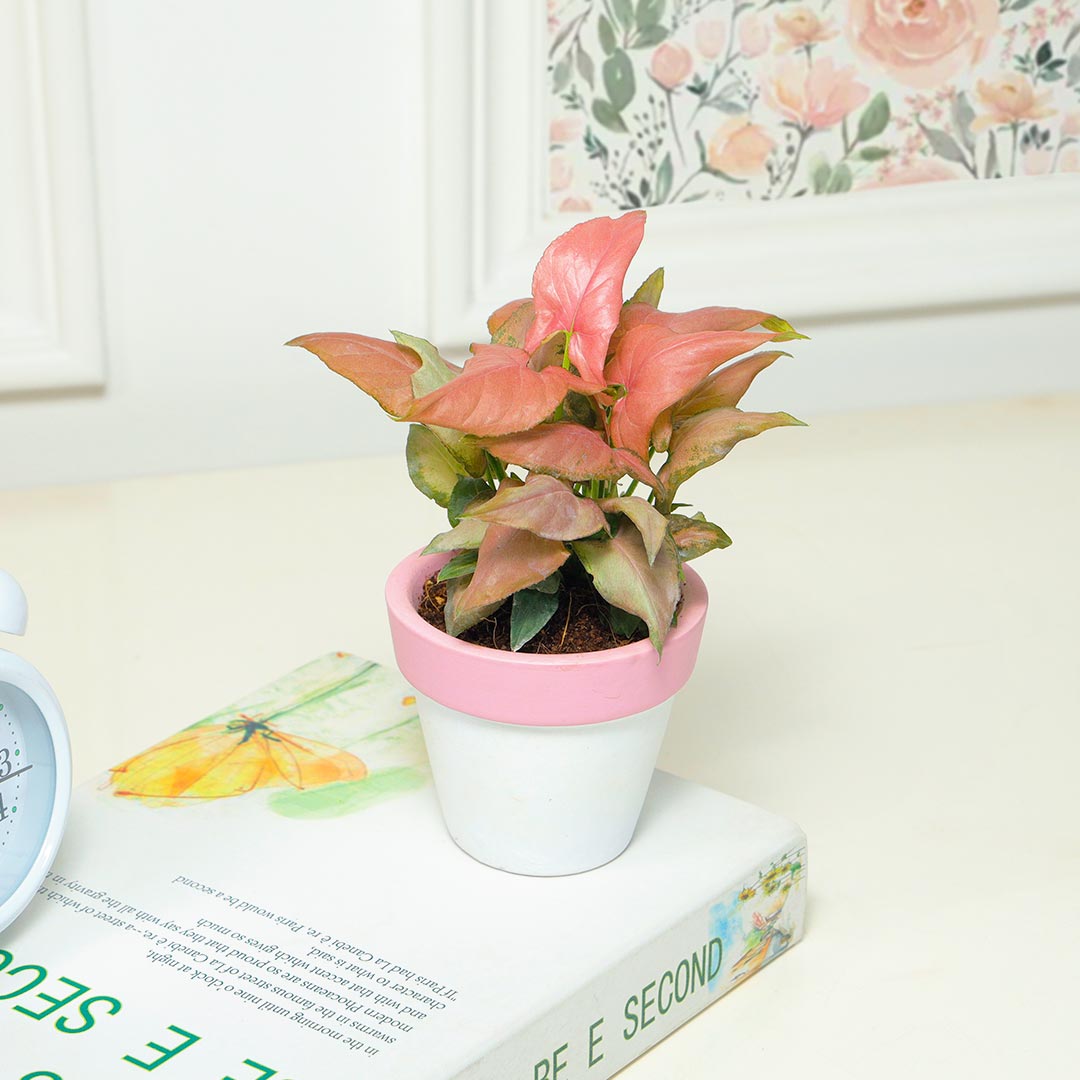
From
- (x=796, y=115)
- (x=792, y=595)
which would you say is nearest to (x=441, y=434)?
(x=792, y=595)

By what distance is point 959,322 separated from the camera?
1142mm

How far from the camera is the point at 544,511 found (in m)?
0.46

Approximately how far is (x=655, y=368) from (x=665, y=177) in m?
0.59

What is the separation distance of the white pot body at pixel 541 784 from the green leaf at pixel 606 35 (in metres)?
0.59

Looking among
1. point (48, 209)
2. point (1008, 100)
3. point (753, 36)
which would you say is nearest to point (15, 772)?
point (48, 209)

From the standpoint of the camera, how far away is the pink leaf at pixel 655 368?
0.47 metres

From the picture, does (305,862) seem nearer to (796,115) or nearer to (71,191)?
(71,191)

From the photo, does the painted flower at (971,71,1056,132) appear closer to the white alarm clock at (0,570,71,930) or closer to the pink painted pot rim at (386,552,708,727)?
the pink painted pot rim at (386,552,708,727)

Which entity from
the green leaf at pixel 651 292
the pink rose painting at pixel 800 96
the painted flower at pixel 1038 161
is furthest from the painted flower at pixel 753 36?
the green leaf at pixel 651 292

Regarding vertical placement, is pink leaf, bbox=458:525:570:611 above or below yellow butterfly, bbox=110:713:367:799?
above

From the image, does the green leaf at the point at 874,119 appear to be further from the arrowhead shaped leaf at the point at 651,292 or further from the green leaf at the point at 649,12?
the arrowhead shaped leaf at the point at 651,292

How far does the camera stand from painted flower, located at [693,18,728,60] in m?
1.02

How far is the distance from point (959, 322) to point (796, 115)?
0.65ft

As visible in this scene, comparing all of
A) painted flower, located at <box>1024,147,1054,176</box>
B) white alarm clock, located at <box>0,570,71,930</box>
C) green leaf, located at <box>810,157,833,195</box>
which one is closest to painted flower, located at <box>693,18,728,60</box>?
green leaf, located at <box>810,157,833,195</box>
